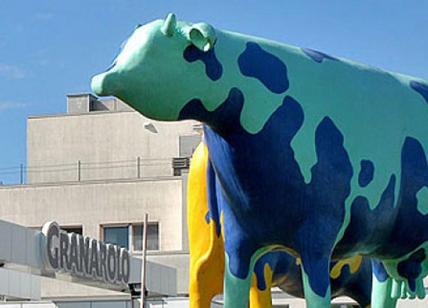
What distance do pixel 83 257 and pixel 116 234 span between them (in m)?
13.3

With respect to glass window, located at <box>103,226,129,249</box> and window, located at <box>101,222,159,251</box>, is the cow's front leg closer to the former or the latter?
window, located at <box>101,222,159,251</box>

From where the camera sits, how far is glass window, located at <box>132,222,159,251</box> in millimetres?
40312

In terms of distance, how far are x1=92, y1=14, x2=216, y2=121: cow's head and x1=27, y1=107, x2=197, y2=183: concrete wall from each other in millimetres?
34894

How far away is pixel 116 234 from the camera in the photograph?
4088cm

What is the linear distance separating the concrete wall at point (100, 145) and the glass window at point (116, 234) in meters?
4.35

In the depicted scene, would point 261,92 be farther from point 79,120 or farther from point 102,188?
point 79,120

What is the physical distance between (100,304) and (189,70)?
27346 mm

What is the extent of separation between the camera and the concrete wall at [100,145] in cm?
4466

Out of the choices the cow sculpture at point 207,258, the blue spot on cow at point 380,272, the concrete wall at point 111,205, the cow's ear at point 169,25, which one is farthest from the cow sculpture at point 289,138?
the concrete wall at point 111,205

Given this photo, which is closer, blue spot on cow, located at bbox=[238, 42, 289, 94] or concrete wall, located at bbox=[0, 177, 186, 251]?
blue spot on cow, located at bbox=[238, 42, 289, 94]

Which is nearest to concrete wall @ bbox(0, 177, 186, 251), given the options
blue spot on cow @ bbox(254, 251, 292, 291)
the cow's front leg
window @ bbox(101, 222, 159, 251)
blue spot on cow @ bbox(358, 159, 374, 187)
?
window @ bbox(101, 222, 159, 251)

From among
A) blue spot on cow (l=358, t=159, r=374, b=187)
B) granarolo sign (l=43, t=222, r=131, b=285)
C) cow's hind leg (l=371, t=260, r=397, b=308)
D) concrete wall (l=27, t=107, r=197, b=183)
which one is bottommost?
granarolo sign (l=43, t=222, r=131, b=285)

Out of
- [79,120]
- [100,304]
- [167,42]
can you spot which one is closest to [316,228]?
[167,42]

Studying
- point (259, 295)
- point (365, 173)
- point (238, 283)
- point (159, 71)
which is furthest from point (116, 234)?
point (159, 71)
